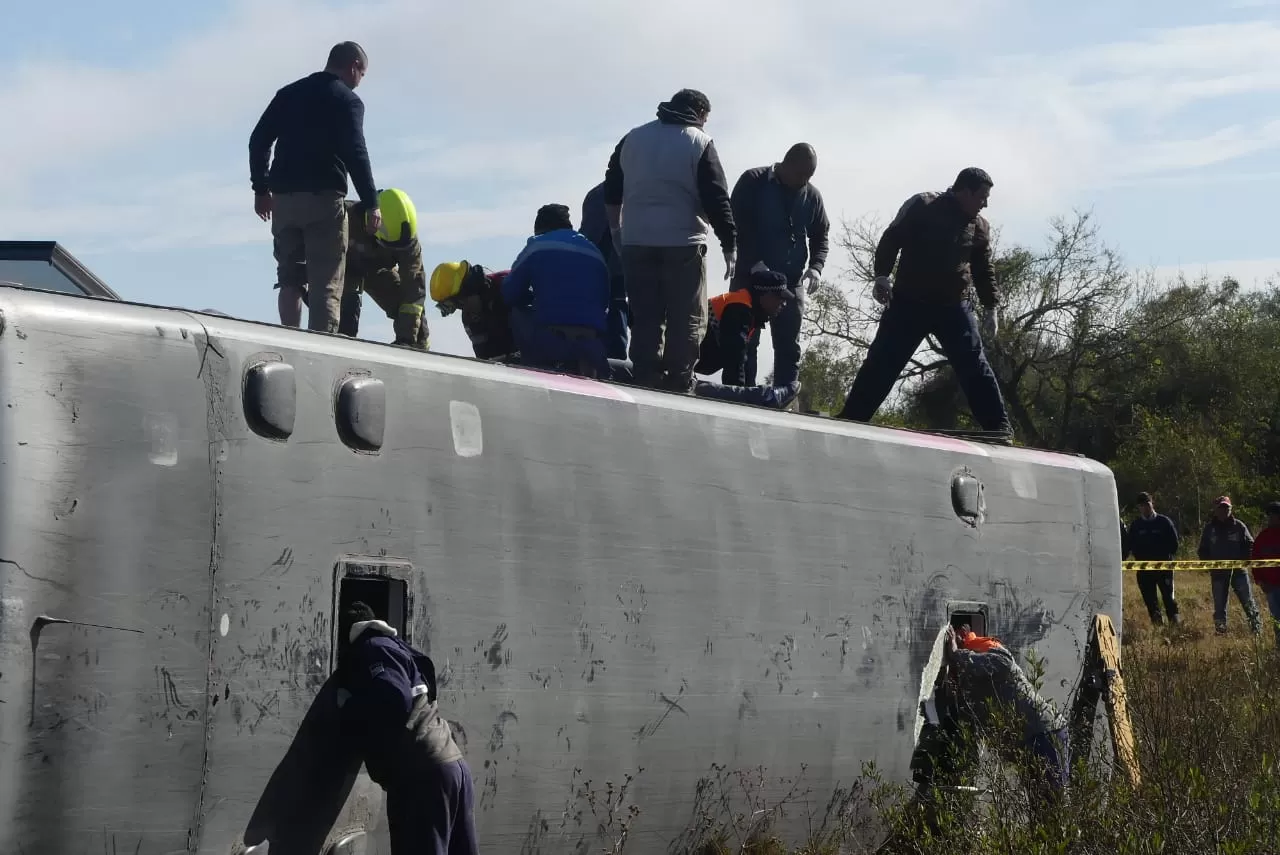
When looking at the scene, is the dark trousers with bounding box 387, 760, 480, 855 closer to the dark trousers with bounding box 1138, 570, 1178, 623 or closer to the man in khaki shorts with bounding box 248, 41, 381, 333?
the man in khaki shorts with bounding box 248, 41, 381, 333

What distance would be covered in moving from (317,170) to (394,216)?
0.88 meters

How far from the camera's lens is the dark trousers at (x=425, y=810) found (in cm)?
430

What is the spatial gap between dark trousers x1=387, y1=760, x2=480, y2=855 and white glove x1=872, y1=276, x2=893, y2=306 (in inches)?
180

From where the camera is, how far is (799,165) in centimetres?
818

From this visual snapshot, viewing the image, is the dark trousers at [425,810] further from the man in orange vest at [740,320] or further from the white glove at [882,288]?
the white glove at [882,288]

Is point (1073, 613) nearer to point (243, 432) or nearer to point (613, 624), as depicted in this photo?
point (613, 624)

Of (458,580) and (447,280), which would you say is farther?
(447,280)

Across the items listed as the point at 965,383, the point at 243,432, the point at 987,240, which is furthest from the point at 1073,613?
the point at 243,432

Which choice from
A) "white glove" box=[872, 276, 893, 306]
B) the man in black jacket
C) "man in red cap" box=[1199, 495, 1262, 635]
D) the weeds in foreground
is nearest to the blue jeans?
"man in red cap" box=[1199, 495, 1262, 635]

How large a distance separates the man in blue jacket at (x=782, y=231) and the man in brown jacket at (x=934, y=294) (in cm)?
42

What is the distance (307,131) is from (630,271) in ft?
5.20

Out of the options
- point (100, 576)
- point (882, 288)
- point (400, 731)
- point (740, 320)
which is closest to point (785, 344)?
point (740, 320)

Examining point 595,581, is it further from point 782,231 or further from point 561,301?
point 782,231

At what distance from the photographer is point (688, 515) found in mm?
5516
